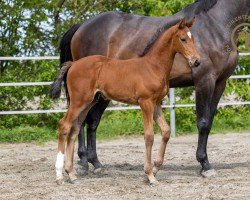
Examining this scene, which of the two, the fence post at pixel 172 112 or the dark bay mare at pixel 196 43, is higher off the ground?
the dark bay mare at pixel 196 43

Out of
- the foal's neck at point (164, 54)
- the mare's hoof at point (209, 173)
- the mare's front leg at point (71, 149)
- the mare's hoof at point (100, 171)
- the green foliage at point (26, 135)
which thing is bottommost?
the green foliage at point (26, 135)

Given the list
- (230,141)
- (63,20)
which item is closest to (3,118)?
(63,20)

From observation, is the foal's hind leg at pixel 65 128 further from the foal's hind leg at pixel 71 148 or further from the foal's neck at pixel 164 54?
the foal's neck at pixel 164 54

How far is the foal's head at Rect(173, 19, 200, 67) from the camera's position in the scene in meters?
5.67

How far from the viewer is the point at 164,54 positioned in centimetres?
596

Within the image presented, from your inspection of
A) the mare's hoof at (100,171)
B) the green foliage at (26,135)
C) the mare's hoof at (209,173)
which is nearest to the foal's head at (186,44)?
the mare's hoof at (209,173)

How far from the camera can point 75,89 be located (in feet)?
19.9

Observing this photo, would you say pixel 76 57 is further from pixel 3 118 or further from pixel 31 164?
pixel 3 118

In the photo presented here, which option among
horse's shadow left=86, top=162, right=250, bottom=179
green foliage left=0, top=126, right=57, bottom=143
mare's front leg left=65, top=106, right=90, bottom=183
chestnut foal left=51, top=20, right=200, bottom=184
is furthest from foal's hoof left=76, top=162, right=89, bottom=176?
green foliage left=0, top=126, right=57, bottom=143

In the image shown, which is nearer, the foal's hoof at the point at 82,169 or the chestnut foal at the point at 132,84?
the chestnut foal at the point at 132,84

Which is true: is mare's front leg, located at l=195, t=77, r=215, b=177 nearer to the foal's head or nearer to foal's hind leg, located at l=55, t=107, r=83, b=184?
the foal's head

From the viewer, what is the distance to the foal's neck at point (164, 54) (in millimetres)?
5938

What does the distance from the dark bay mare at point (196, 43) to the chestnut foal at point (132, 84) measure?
0.51 m

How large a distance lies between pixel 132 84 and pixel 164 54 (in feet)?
1.40
